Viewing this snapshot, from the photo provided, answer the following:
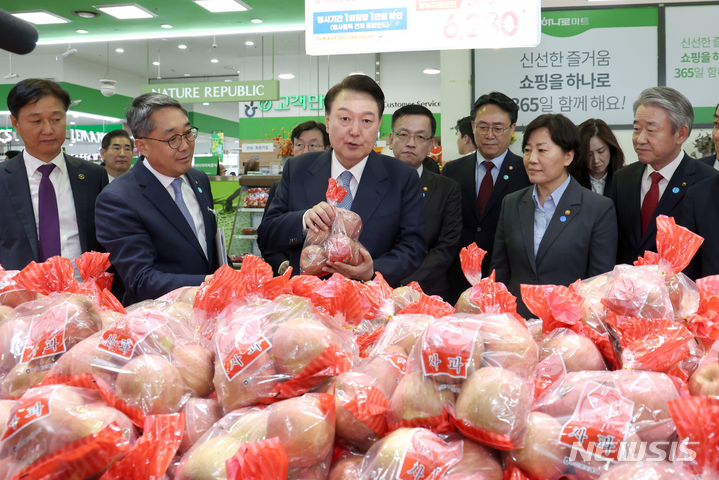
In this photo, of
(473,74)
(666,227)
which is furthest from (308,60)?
(666,227)

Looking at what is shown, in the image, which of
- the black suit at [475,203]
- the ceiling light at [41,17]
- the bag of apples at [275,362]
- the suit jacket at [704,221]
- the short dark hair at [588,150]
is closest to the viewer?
the bag of apples at [275,362]

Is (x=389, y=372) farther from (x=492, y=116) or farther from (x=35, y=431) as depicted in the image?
(x=492, y=116)

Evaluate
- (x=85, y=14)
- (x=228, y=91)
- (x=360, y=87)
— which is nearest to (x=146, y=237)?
(x=360, y=87)

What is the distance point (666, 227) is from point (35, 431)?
138 cm

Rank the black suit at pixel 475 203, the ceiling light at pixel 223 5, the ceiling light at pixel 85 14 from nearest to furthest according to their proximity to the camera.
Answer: the black suit at pixel 475 203 → the ceiling light at pixel 223 5 → the ceiling light at pixel 85 14

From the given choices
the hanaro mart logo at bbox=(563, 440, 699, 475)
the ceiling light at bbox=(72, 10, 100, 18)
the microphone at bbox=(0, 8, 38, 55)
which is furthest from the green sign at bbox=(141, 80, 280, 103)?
the hanaro mart logo at bbox=(563, 440, 699, 475)

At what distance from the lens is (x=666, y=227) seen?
1.41 meters

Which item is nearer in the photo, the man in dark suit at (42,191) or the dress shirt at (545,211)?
the man in dark suit at (42,191)

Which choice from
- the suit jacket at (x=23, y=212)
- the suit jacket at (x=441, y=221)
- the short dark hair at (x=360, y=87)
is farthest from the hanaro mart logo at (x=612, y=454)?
the suit jacket at (x=23, y=212)

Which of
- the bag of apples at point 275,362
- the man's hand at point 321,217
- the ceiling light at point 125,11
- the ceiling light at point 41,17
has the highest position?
the ceiling light at point 41,17

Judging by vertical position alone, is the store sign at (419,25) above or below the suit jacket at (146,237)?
above

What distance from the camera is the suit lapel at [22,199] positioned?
8.96 feet

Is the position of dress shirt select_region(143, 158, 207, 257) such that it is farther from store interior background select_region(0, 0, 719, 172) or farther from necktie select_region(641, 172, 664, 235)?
store interior background select_region(0, 0, 719, 172)

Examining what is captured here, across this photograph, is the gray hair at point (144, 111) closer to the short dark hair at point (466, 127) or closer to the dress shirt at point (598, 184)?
the dress shirt at point (598, 184)
